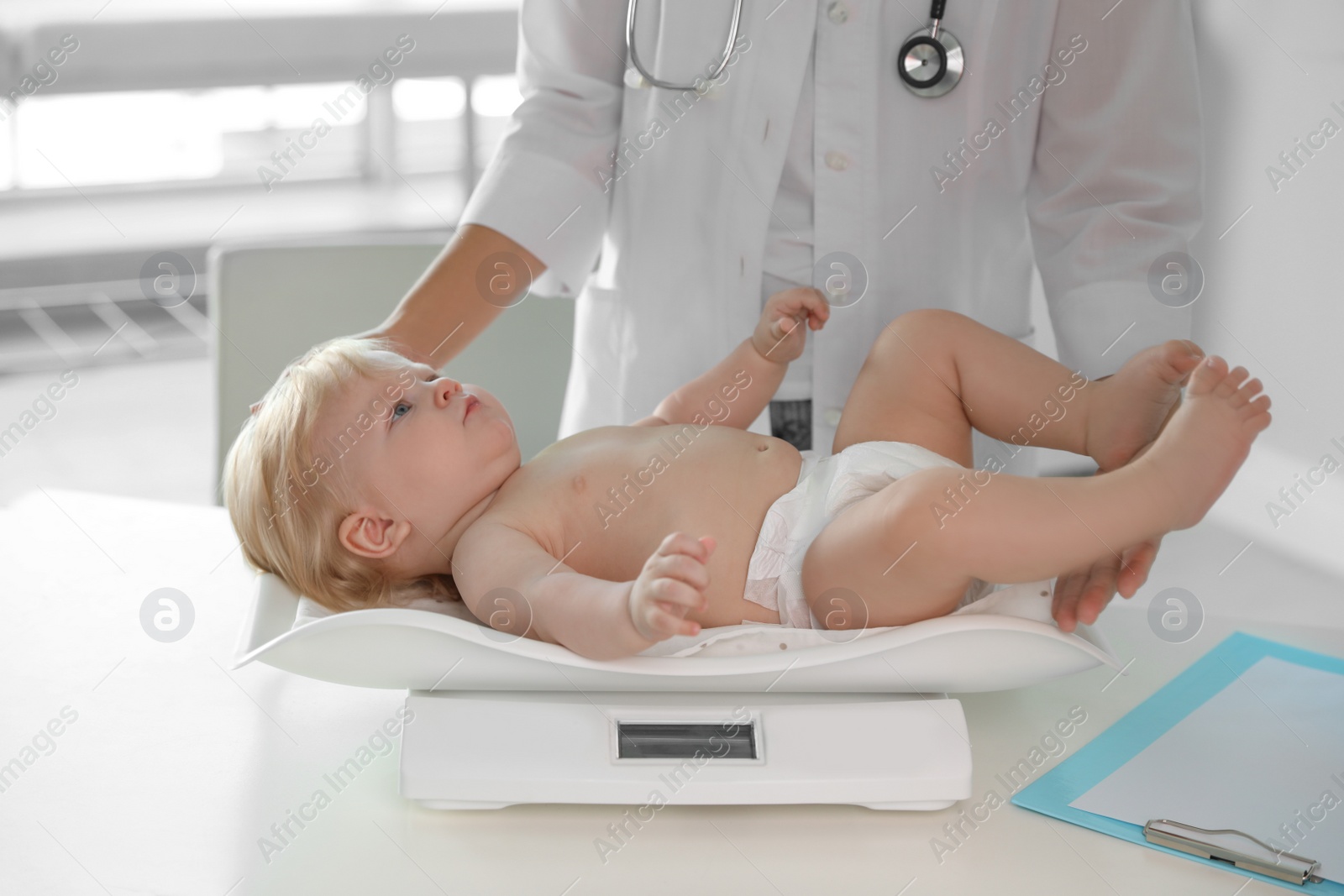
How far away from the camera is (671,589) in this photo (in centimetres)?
79

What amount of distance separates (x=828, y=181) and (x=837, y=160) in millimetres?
24

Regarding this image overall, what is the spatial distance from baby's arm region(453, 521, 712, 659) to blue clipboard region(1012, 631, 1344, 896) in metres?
0.30

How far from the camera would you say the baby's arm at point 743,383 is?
119 cm

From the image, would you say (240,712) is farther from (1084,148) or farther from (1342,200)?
(1342,200)

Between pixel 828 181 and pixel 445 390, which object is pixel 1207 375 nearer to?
pixel 828 181

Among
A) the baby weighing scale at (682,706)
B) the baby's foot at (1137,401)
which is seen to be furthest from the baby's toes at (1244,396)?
the baby weighing scale at (682,706)

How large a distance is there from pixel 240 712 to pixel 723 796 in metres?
0.43

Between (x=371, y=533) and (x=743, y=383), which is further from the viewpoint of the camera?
(x=743, y=383)

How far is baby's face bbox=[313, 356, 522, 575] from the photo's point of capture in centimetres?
110

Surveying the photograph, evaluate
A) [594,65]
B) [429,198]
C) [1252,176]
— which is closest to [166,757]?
[594,65]

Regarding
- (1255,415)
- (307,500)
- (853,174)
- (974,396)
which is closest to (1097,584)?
(1255,415)

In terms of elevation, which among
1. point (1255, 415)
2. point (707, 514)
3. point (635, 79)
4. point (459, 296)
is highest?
point (635, 79)

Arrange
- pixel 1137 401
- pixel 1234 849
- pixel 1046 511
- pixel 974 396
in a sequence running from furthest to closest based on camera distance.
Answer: pixel 974 396 < pixel 1137 401 < pixel 1046 511 < pixel 1234 849

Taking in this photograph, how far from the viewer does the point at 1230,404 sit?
0.89 metres
